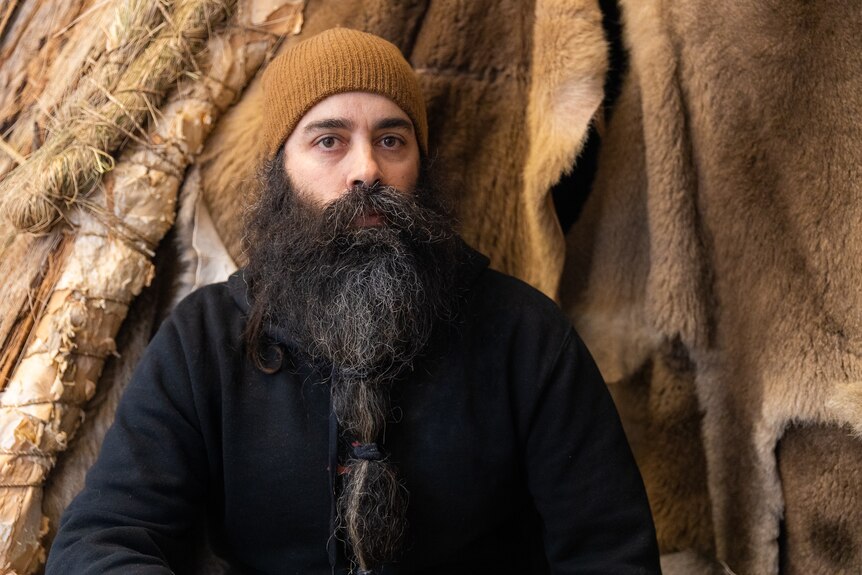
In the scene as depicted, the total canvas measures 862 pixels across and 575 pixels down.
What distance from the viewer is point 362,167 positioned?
1436 mm

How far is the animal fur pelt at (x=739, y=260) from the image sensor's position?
1.54 meters

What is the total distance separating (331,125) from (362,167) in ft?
0.32

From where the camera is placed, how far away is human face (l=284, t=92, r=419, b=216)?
1459 mm

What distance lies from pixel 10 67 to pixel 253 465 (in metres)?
1.03

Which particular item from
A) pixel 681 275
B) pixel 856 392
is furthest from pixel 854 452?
pixel 681 275

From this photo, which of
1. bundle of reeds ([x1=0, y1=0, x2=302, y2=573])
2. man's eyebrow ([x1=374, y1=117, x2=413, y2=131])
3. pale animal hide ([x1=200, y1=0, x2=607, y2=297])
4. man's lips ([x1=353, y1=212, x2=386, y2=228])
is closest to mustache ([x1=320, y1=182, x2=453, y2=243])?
man's lips ([x1=353, y1=212, x2=386, y2=228])

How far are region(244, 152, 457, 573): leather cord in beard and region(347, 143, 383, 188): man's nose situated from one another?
0.02 metres

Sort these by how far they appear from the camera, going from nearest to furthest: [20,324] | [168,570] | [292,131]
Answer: [168,570]
[292,131]
[20,324]

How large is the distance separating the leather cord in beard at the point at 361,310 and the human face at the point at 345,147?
0.10ft

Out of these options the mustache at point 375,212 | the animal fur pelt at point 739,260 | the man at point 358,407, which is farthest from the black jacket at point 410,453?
the animal fur pelt at point 739,260

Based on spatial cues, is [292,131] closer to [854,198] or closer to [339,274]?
[339,274]

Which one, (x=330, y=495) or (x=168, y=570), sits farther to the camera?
(x=330, y=495)

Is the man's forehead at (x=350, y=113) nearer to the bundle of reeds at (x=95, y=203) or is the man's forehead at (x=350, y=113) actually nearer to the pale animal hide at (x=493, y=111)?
the pale animal hide at (x=493, y=111)

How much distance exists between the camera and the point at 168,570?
124cm
